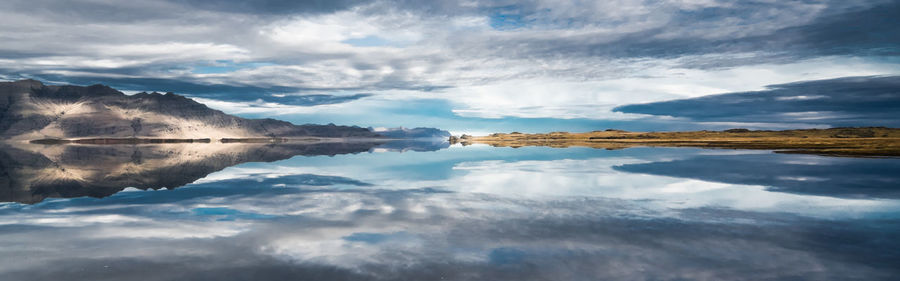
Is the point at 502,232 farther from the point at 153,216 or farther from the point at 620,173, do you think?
the point at 620,173

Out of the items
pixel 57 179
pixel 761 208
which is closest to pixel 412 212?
pixel 761 208

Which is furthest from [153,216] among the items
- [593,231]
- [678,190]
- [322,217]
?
[678,190]

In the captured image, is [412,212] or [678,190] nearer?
[412,212]

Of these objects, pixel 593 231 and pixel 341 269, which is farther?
pixel 593 231

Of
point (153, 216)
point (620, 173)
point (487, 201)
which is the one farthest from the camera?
point (620, 173)

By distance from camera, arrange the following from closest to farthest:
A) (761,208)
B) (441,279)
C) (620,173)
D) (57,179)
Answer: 1. (441,279)
2. (761,208)
3. (57,179)
4. (620,173)

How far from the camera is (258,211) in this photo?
1636cm

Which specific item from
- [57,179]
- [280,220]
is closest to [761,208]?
[280,220]

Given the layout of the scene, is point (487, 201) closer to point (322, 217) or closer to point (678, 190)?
point (322, 217)

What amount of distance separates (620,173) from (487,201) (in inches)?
613

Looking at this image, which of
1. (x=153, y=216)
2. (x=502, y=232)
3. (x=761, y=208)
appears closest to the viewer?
(x=502, y=232)

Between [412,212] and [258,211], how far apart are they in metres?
5.30

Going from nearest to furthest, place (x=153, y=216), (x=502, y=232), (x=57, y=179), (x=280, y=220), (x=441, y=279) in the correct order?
(x=441, y=279), (x=502, y=232), (x=280, y=220), (x=153, y=216), (x=57, y=179)

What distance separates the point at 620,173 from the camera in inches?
1212
